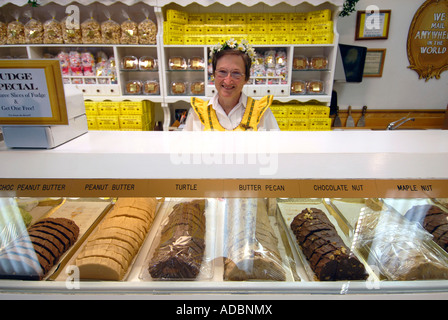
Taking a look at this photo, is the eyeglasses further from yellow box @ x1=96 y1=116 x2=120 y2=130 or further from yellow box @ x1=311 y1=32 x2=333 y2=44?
yellow box @ x1=96 y1=116 x2=120 y2=130

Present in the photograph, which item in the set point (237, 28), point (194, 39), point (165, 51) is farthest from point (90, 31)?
point (237, 28)

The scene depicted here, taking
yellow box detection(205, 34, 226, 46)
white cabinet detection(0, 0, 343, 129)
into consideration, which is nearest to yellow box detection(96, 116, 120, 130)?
white cabinet detection(0, 0, 343, 129)

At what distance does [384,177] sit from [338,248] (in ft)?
1.46

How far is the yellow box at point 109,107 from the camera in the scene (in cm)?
355

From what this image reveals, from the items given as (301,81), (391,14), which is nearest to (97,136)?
(301,81)

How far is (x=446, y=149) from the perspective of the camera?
3.18 feet

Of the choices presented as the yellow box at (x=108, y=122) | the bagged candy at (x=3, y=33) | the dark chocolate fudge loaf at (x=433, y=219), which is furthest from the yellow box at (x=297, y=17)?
the bagged candy at (x=3, y=33)

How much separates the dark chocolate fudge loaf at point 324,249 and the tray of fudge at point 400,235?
10 centimetres

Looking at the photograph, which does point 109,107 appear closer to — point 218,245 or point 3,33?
point 3,33

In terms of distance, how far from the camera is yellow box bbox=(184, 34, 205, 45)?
3359mm

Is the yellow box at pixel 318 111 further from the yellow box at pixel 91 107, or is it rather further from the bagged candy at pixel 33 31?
the bagged candy at pixel 33 31

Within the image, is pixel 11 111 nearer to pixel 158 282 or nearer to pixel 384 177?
pixel 158 282

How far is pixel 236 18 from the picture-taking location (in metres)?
A: 3.45

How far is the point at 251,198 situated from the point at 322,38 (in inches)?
118
